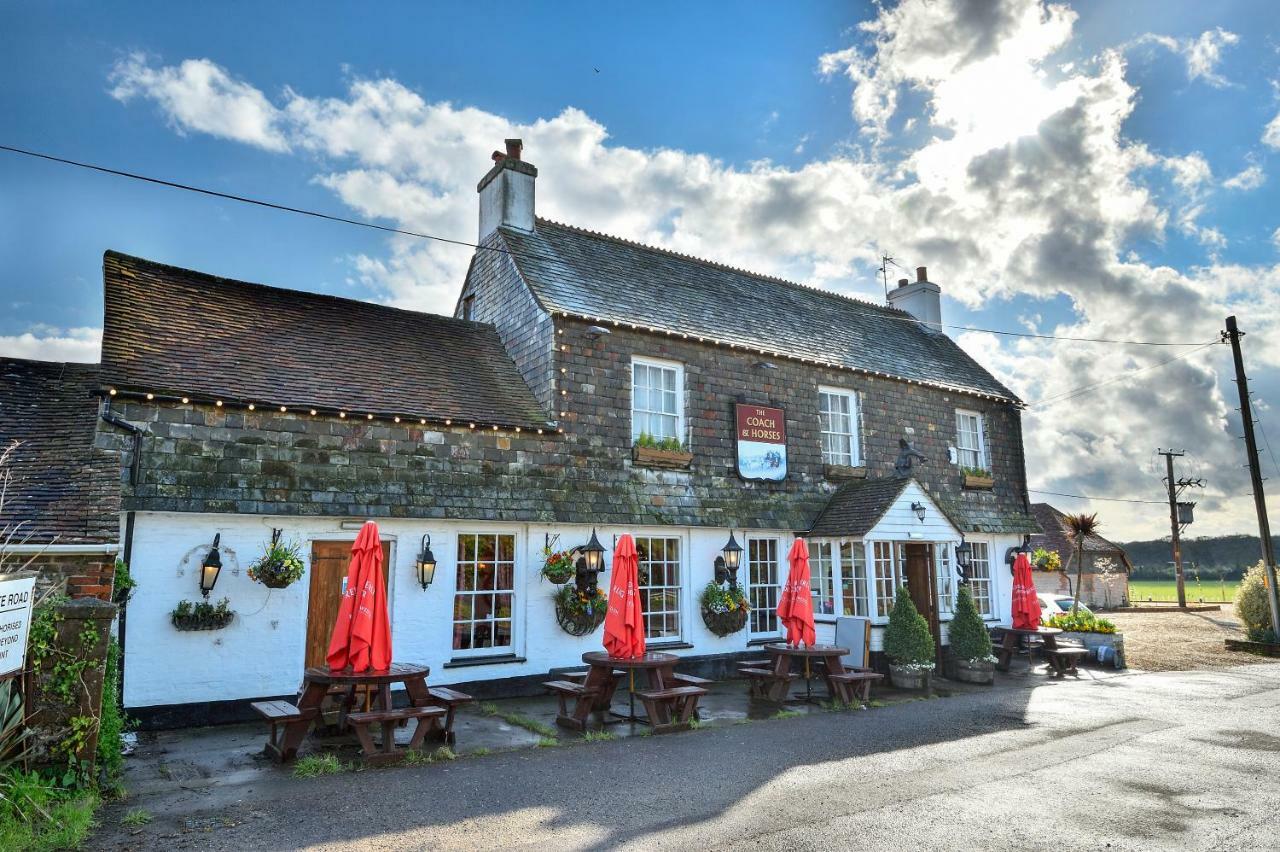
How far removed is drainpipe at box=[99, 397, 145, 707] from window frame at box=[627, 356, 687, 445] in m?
7.44

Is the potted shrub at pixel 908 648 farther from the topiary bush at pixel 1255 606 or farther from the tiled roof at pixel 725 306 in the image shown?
the topiary bush at pixel 1255 606

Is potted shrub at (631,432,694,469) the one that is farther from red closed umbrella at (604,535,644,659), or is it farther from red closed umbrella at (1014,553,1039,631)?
red closed umbrella at (1014,553,1039,631)

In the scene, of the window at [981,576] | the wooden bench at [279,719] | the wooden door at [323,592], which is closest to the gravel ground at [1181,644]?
the window at [981,576]

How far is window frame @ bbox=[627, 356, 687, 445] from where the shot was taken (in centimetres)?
1411

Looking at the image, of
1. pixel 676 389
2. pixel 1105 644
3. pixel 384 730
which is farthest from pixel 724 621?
pixel 1105 644

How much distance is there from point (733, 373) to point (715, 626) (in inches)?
192

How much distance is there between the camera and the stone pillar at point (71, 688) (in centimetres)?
609

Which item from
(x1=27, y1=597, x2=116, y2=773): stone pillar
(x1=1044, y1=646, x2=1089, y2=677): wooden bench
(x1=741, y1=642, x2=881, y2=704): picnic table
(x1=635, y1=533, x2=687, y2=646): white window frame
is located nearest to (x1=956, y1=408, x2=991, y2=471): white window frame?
(x1=1044, y1=646, x2=1089, y2=677): wooden bench

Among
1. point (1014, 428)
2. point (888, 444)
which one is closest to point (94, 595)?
point (888, 444)

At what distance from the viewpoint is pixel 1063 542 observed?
39.5 metres

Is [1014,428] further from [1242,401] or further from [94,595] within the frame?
[94,595]

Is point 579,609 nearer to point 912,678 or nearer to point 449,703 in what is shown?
point 449,703

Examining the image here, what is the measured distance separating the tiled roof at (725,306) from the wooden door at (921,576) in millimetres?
4086

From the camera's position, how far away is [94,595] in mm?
7414
